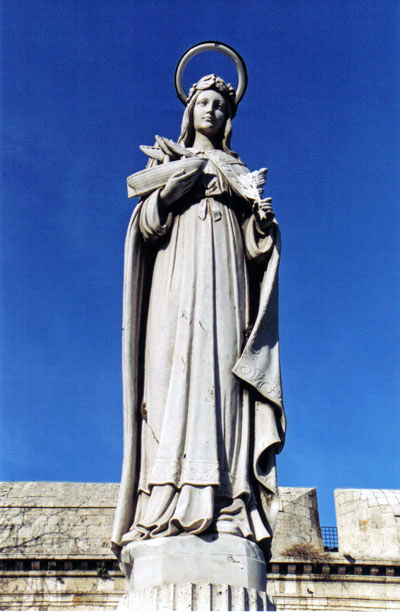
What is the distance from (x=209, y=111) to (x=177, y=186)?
1.07 m

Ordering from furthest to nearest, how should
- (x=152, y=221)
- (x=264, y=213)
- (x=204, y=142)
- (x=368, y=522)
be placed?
(x=368, y=522) → (x=204, y=142) → (x=152, y=221) → (x=264, y=213)

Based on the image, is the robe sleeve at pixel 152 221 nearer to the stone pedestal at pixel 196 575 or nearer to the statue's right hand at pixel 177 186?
the statue's right hand at pixel 177 186

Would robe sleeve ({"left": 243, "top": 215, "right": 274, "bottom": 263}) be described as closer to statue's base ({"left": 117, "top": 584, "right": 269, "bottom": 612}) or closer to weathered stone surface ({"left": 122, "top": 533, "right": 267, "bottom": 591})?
weathered stone surface ({"left": 122, "top": 533, "right": 267, "bottom": 591})

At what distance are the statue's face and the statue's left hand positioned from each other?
3.83 feet

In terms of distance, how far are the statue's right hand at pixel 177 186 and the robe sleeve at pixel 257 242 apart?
2.02 feet

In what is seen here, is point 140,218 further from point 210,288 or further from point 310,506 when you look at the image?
point 310,506

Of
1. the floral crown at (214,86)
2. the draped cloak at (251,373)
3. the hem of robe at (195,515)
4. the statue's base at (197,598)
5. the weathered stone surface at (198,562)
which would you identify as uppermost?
the floral crown at (214,86)

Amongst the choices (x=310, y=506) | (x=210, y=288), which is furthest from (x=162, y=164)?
(x=310, y=506)

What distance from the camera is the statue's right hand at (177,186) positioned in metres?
5.89

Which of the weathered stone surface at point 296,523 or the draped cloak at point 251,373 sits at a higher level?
the weathered stone surface at point 296,523

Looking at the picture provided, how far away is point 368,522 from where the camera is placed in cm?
1603

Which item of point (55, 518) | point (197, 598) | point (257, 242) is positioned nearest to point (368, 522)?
point (55, 518)

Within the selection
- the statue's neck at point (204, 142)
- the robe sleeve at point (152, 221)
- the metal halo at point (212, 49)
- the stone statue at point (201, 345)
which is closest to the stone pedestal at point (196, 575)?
the stone statue at point (201, 345)

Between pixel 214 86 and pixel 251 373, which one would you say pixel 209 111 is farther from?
pixel 251 373
